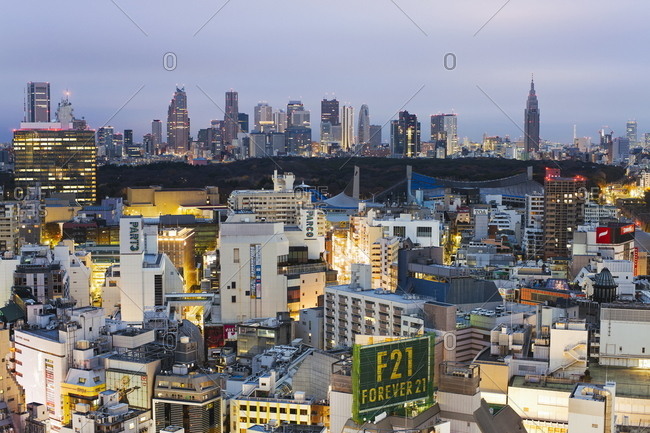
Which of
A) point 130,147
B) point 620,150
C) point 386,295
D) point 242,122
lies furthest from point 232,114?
point 386,295

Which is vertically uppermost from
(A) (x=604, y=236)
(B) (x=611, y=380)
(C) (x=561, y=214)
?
(C) (x=561, y=214)

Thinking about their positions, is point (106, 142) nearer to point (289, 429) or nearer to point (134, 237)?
point (134, 237)

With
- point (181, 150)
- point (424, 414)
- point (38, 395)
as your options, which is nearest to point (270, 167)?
point (181, 150)

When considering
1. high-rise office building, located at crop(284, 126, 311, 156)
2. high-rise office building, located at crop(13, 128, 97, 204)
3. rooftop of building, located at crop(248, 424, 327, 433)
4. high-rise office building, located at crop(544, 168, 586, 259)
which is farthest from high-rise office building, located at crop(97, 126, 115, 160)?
rooftop of building, located at crop(248, 424, 327, 433)

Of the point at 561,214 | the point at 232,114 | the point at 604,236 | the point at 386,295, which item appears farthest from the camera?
the point at 232,114

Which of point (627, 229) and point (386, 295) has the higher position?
point (627, 229)

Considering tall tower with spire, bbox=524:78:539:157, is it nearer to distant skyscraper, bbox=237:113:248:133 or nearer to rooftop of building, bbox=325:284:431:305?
distant skyscraper, bbox=237:113:248:133
